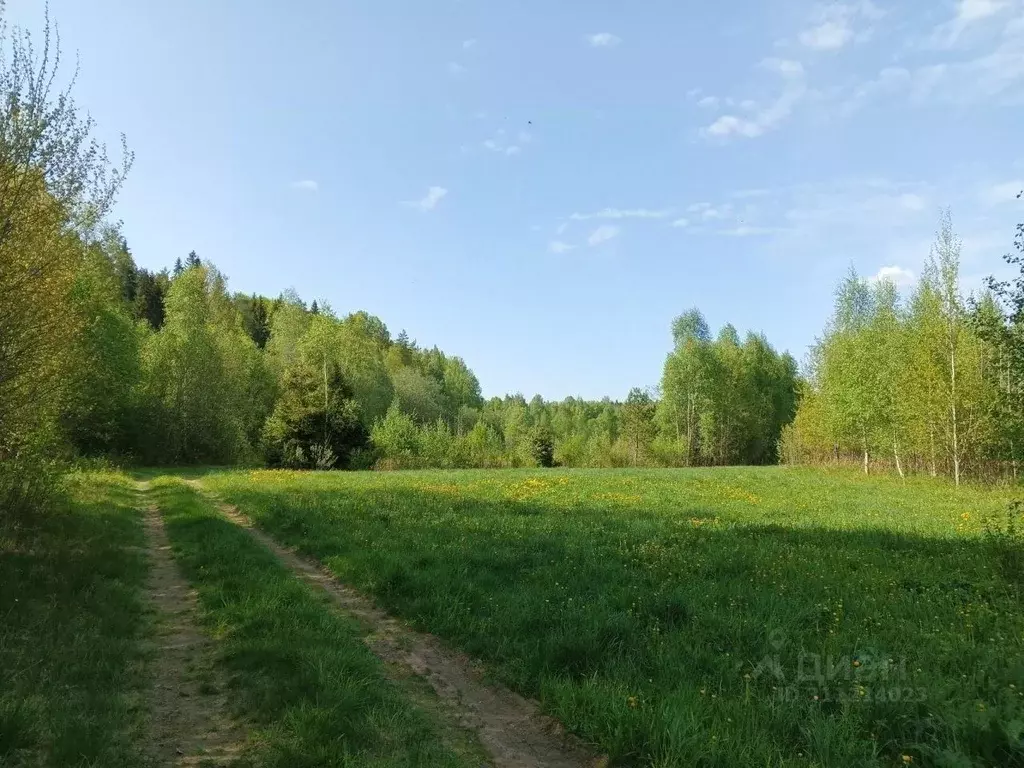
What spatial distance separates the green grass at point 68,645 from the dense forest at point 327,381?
2.81 metres

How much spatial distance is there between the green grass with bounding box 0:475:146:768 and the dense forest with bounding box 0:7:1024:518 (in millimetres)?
2809

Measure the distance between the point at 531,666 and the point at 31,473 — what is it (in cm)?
1228

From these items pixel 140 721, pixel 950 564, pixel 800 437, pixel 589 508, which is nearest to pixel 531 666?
pixel 140 721

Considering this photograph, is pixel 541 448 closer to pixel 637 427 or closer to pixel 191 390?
pixel 637 427

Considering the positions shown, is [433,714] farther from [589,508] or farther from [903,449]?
[903,449]

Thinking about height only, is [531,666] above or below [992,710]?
below

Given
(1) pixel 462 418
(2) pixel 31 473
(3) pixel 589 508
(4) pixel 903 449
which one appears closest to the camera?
(2) pixel 31 473

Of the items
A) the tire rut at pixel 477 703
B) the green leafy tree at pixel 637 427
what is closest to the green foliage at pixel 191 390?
the tire rut at pixel 477 703

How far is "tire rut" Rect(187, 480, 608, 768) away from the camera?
5352 millimetres

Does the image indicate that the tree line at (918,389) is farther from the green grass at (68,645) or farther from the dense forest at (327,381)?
the green grass at (68,645)

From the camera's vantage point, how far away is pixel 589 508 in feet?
67.5

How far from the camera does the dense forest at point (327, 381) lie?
11.3m

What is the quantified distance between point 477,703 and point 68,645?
4.81 metres

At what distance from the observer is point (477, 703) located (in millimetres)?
6414
